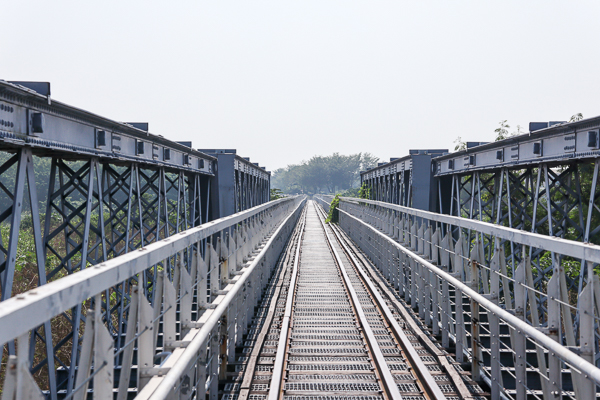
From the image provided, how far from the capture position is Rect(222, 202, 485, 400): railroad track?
531 cm

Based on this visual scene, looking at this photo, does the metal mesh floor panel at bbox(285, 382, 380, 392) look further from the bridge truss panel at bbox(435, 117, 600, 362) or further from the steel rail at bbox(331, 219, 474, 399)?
the bridge truss panel at bbox(435, 117, 600, 362)

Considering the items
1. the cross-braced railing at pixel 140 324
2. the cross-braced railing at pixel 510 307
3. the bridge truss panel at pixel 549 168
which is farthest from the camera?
the bridge truss panel at pixel 549 168

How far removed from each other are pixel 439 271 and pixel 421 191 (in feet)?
34.6

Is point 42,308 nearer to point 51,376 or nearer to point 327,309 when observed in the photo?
point 51,376

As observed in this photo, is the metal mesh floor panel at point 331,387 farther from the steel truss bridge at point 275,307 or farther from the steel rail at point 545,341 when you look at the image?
the steel rail at point 545,341

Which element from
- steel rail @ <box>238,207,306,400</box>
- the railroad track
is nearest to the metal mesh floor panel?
the railroad track

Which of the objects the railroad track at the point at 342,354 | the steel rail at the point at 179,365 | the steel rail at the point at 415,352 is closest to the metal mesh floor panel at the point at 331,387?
the railroad track at the point at 342,354

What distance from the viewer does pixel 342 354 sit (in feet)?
21.8

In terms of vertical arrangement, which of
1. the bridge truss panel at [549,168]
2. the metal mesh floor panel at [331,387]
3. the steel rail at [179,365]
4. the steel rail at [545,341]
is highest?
the bridge truss panel at [549,168]

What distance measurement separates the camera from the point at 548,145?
926 cm

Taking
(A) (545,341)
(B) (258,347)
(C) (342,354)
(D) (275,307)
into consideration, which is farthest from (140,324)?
(D) (275,307)

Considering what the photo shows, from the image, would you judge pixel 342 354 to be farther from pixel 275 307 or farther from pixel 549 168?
pixel 549 168

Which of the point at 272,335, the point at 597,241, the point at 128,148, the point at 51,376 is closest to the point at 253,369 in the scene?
the point at 272,335

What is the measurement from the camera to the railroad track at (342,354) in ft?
17.4
